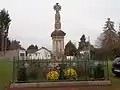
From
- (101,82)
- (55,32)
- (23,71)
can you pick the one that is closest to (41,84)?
(23,71)

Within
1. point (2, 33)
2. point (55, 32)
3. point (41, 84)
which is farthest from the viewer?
point (2, 33)

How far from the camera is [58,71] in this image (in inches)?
563

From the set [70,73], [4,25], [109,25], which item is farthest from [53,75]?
[109,25]

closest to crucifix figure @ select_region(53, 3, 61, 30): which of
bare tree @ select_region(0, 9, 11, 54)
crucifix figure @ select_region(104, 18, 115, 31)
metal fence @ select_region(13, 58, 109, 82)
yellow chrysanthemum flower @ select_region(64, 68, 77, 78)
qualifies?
metal fence @ select_region(13, 58, 109, 82)

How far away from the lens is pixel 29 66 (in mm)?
14406

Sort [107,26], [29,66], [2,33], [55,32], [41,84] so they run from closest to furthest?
[41,84] → [29,66] → [55,32] → [2,33] → [107,26]

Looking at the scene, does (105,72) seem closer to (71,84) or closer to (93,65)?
(93,65)

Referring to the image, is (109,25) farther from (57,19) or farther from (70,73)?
(70,73)

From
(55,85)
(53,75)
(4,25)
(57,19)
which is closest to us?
(55,85)

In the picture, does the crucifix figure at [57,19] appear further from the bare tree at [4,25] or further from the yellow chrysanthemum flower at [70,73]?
the bare tree at [4,25]

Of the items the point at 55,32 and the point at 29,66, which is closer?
the point at 29,66

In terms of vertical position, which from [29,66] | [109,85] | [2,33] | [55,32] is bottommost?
[109,85]

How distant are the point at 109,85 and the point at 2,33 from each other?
6681 cm

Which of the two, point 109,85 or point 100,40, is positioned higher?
point 100,40
